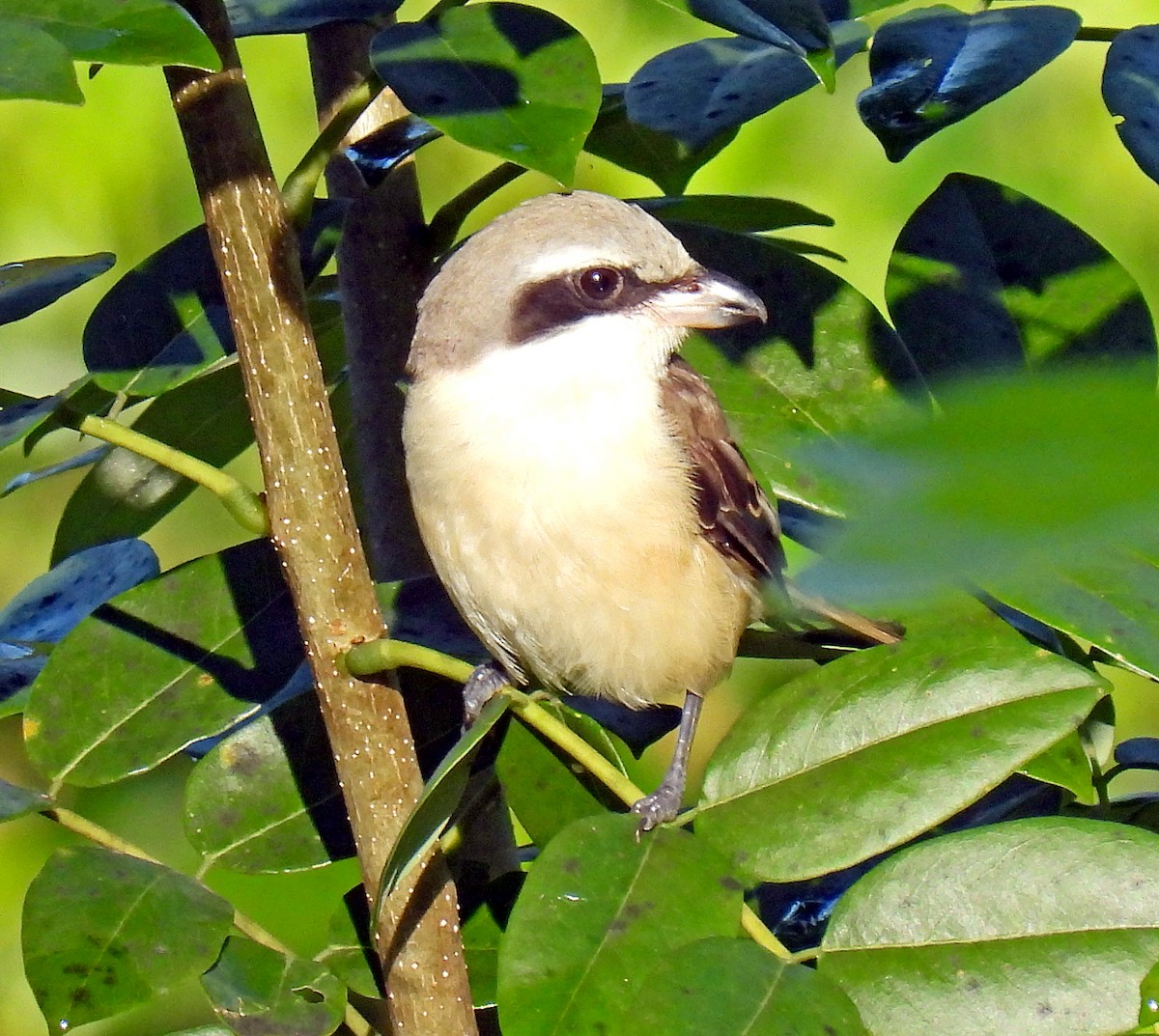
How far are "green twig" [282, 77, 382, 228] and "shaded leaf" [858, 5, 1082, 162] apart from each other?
1.53ft

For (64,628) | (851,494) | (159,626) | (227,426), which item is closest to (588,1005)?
(159,626)

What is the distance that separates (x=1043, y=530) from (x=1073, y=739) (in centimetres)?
111

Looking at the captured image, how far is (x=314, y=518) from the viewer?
133 cm

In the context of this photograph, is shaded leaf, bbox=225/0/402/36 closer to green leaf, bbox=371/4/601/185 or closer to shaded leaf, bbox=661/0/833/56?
green leaf, bbox=371/4/601/185

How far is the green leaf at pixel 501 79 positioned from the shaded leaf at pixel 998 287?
571mm

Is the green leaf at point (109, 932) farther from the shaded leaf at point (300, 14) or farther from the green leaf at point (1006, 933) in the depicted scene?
the shaded leaf at point (300, 14)

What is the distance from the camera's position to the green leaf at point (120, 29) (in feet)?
2.76

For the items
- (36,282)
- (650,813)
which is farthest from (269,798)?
Answer: (36,282)

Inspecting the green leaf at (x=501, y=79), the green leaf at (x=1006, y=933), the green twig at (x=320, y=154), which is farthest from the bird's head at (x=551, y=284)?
the green leaf at (x=1006, y=933)

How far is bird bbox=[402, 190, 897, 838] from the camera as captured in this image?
2.03m

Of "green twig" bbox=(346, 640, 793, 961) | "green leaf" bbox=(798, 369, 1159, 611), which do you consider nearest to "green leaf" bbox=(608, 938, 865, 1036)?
"green twig" bbox=(346, 640, 793, 961)

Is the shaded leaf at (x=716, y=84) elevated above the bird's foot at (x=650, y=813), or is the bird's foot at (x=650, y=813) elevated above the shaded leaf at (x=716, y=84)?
the shaded leaf at (x=716, y=84)

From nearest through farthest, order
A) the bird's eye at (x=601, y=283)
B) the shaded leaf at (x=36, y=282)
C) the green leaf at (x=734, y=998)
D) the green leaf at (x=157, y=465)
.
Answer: the green leaf at (x=734, y=998) < the shaded leaf at (x=36, y=282) < the green leaf at (x=157, y=465) < the bird's eye at (x=601, y=283)

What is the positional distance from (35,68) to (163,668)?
897 mm
